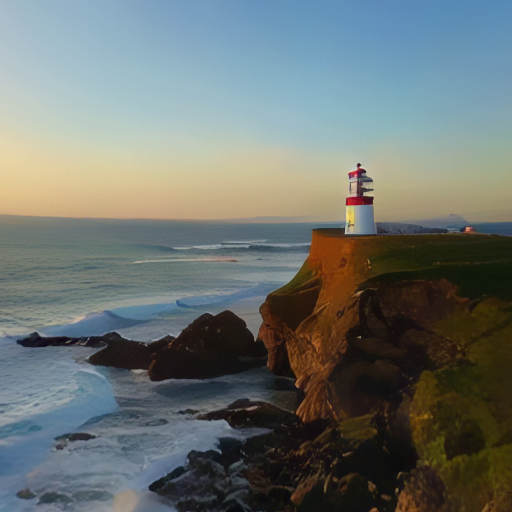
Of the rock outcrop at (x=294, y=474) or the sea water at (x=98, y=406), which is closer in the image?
the rock outcrop at (x=294, y=474)

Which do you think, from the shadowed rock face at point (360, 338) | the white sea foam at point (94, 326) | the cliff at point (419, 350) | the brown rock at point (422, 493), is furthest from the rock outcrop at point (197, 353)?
the brown rock at point (422, 493)

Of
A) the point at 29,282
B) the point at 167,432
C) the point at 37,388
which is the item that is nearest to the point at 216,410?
the point at 167,432

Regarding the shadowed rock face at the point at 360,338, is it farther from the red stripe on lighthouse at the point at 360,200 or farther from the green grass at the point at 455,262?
the red stripe on lighthouse at the point at 360,200

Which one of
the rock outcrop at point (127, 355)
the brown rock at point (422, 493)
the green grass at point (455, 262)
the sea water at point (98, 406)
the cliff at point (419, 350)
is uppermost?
the green grass at point (455, 262)

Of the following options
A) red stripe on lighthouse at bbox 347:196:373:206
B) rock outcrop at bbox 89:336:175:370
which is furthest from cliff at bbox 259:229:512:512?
rock outcrop at bbox 89:336:175:370

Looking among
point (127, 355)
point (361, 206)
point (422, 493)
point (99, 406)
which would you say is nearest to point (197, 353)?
point (127, 355)

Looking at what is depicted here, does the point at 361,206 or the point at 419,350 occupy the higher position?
the point at 361,206

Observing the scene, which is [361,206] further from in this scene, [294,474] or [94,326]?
[94,326]

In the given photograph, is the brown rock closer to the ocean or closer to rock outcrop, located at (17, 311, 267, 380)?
the ocean
